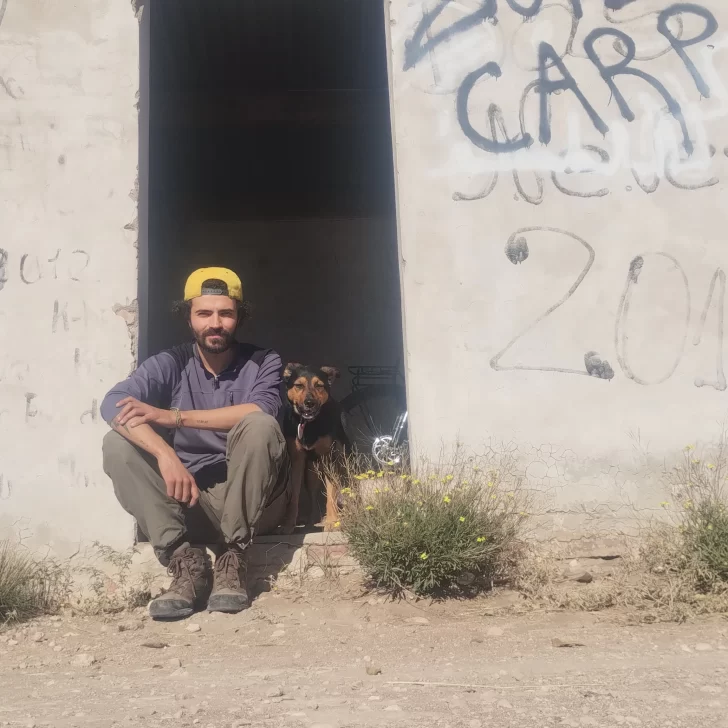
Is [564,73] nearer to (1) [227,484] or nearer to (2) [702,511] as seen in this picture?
(2) [702,511]

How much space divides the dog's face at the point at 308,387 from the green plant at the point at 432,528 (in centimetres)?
100

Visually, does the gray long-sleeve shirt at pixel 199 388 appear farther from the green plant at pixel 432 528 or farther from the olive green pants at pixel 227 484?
the green plant at pixel 432 528

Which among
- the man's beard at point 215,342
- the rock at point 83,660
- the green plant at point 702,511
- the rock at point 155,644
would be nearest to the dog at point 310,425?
the man's beard at point 215,342

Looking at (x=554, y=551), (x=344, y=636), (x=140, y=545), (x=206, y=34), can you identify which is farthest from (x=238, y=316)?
(x=206, y=34)

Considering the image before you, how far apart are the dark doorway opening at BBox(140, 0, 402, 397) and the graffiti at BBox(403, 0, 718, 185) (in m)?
1.30

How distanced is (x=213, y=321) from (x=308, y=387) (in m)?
1.11

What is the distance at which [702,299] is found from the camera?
12.4 feet

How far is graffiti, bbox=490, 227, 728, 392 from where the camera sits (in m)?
3.74

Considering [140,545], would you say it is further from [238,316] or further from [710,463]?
[710,463]

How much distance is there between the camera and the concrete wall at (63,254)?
12.0 ft

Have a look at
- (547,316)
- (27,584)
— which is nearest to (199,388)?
(27,584)

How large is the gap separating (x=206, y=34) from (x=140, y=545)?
3682 mm

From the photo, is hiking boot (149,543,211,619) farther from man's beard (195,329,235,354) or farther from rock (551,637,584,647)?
rock (551,637,584,647)

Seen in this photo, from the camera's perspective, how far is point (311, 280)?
891 centimetres
